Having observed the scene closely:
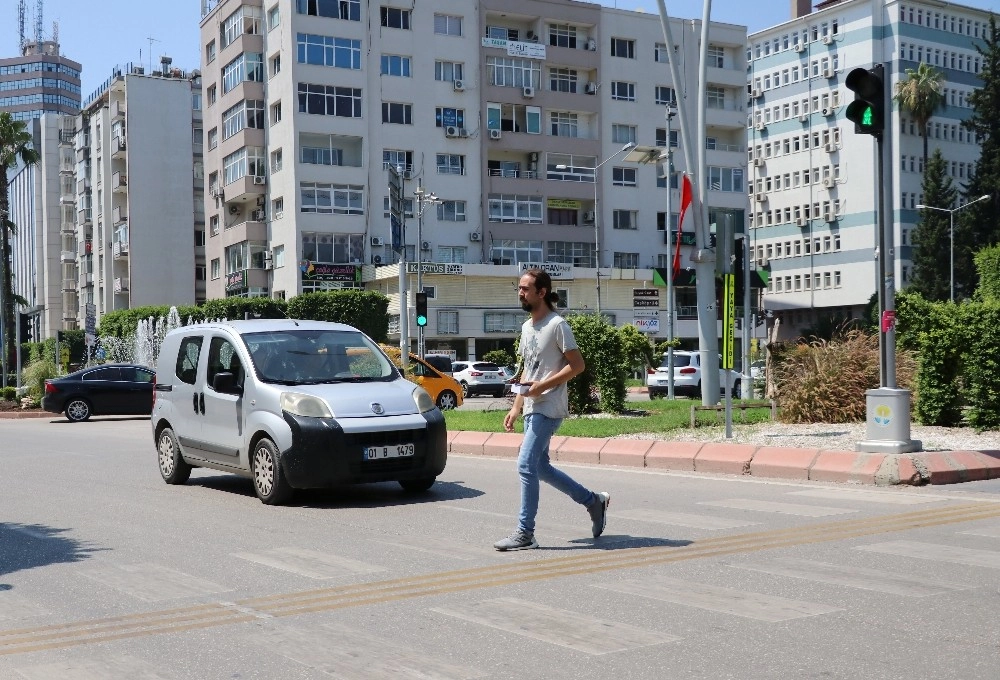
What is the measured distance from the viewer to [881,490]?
11.7 m

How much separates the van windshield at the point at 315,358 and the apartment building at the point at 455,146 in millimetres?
50724

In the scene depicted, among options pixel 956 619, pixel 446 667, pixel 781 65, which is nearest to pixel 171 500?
pixel 446 667

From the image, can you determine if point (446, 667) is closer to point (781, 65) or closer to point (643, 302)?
point (643, 302)

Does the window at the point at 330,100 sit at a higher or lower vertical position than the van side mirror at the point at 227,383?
higher

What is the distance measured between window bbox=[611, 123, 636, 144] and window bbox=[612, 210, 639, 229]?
441 centimetres

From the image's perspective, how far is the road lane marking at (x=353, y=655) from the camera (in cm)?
502

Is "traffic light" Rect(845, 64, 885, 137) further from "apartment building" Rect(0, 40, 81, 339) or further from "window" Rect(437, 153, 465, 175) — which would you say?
"apartment building" Rect(0, 40, 81, 339)

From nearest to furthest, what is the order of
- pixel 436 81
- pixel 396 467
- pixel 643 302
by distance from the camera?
1. pixel 396 467
2. pixel 643 302
3. pixel 436 81

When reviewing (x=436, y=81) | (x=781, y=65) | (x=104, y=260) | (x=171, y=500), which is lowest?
(x=171, y=500)

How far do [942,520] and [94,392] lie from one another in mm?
29190

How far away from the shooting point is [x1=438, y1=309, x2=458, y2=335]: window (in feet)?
219

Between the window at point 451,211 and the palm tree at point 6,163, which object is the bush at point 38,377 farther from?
the window at point 451,211

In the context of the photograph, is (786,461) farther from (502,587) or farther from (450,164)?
(450,164)

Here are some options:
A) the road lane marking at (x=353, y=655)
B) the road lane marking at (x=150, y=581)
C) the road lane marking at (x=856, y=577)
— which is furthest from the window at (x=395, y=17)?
the road lane marking at (x=353, y=655)
